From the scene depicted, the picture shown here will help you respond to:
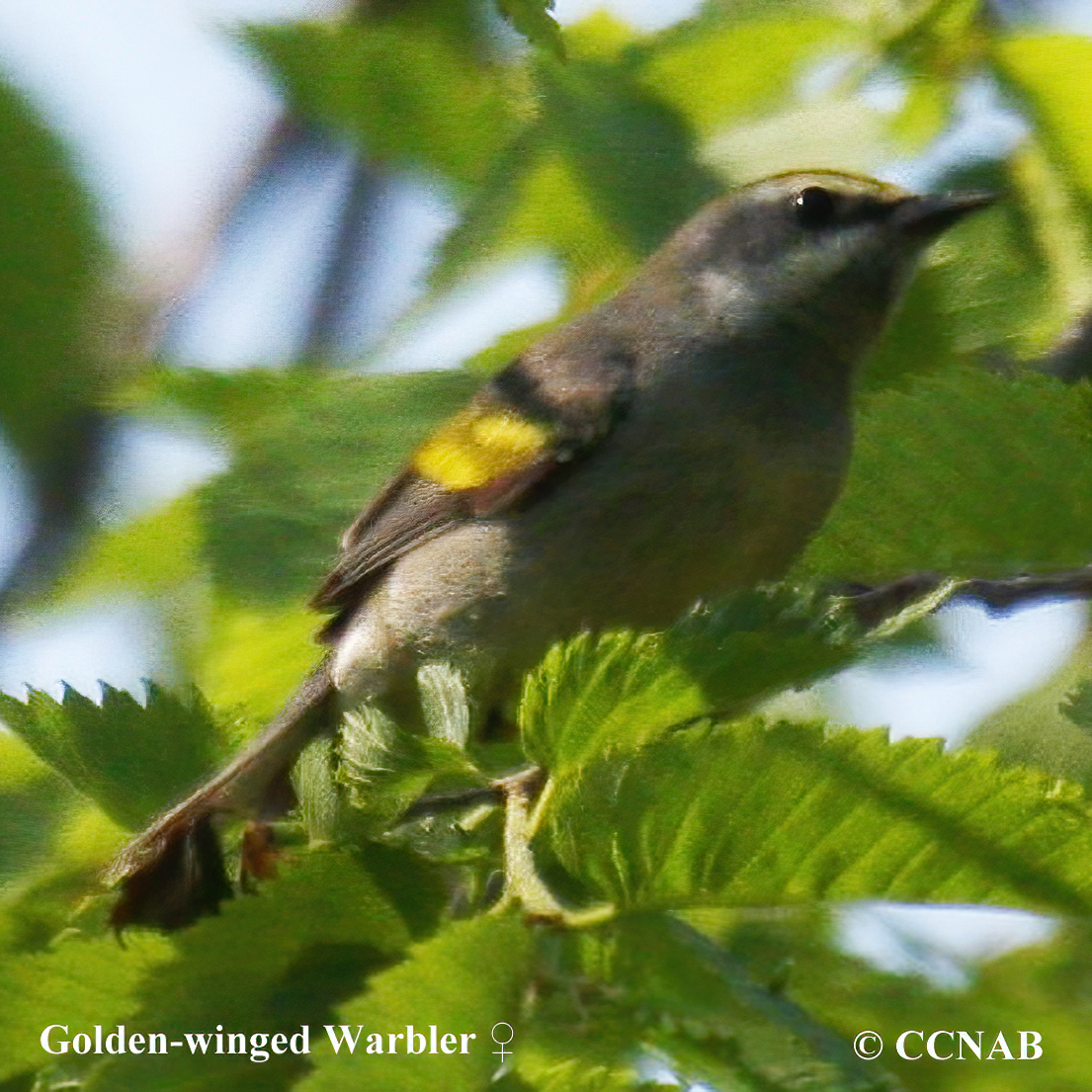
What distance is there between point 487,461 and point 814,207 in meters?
0.87

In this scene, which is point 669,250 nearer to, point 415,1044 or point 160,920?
point 160,920

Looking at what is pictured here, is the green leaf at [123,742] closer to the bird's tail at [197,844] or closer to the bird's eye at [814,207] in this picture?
the bird's tail at [197,844]

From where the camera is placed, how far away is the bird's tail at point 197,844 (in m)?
1.88

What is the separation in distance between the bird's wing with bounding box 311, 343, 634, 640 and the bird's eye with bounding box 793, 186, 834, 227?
505 millimetres

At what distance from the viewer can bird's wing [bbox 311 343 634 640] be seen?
9.80 ft

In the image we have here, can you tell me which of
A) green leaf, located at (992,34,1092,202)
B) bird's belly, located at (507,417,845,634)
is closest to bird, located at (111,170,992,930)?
bird's belly, located at (507,417,845,634)

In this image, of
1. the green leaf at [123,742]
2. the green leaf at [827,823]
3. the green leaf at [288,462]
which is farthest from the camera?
the green leaf at [288,462]

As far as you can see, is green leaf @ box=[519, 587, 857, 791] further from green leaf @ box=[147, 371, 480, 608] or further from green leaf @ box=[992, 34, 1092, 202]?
green leaf @ box=[992, 34, 1092, 202]

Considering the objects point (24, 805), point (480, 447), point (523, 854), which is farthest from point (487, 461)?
point (523, 854)

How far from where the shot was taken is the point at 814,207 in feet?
11.0

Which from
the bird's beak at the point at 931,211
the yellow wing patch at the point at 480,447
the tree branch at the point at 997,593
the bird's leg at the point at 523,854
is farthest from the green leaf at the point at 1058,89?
the bird's leg at the point at 523,854

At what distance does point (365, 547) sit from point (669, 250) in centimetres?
94

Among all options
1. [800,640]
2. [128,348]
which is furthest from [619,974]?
[128,348]

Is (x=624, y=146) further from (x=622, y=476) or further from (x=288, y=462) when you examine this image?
(x=288, y=462)
